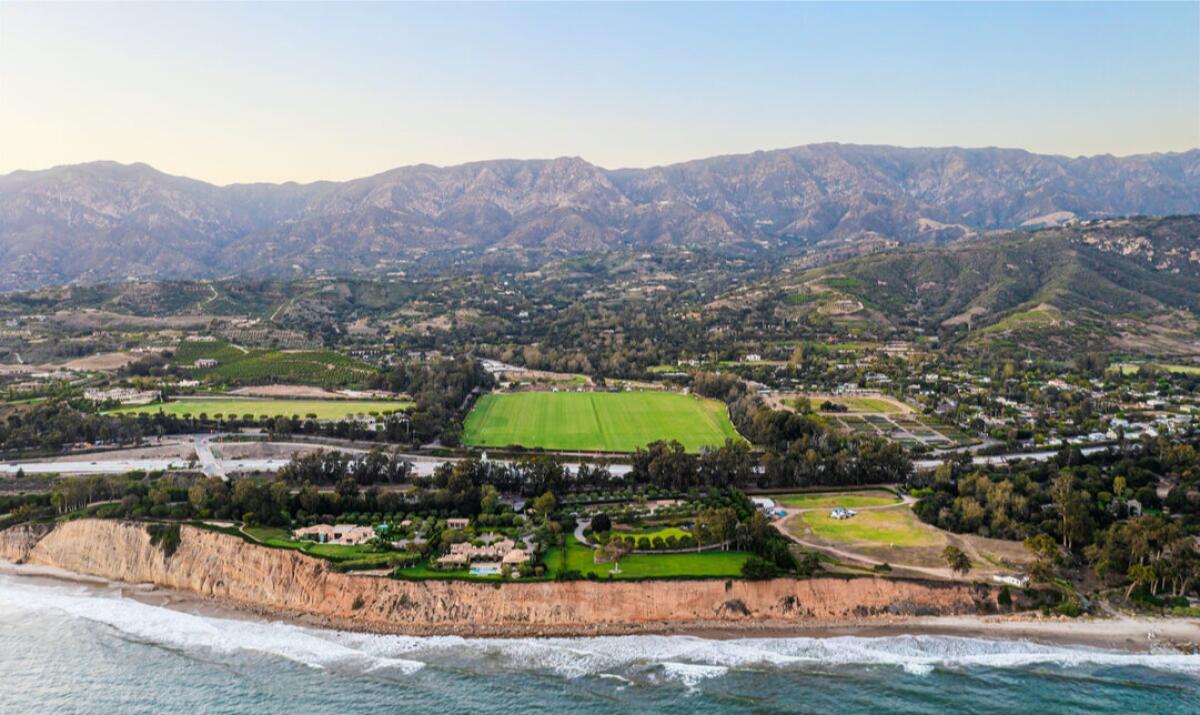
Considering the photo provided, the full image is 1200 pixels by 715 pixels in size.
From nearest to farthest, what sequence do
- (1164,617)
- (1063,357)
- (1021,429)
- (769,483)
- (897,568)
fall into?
(1164,617) < (897,568) < (769,483) < (1021,429) < (1063,357)

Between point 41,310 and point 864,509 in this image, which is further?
point 41,310

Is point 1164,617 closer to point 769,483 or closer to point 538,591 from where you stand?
point 769,483

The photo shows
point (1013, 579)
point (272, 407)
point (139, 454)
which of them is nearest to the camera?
point (1013, 579)

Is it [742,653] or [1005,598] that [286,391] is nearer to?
[742,653]

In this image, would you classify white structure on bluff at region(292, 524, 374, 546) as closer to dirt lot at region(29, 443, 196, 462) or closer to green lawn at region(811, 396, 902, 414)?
dirt lot at region(29, 443, 196, 462)

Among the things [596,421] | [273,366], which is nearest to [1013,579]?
[596,421]

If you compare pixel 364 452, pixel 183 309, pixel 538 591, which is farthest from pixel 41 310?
pixel 538 591
